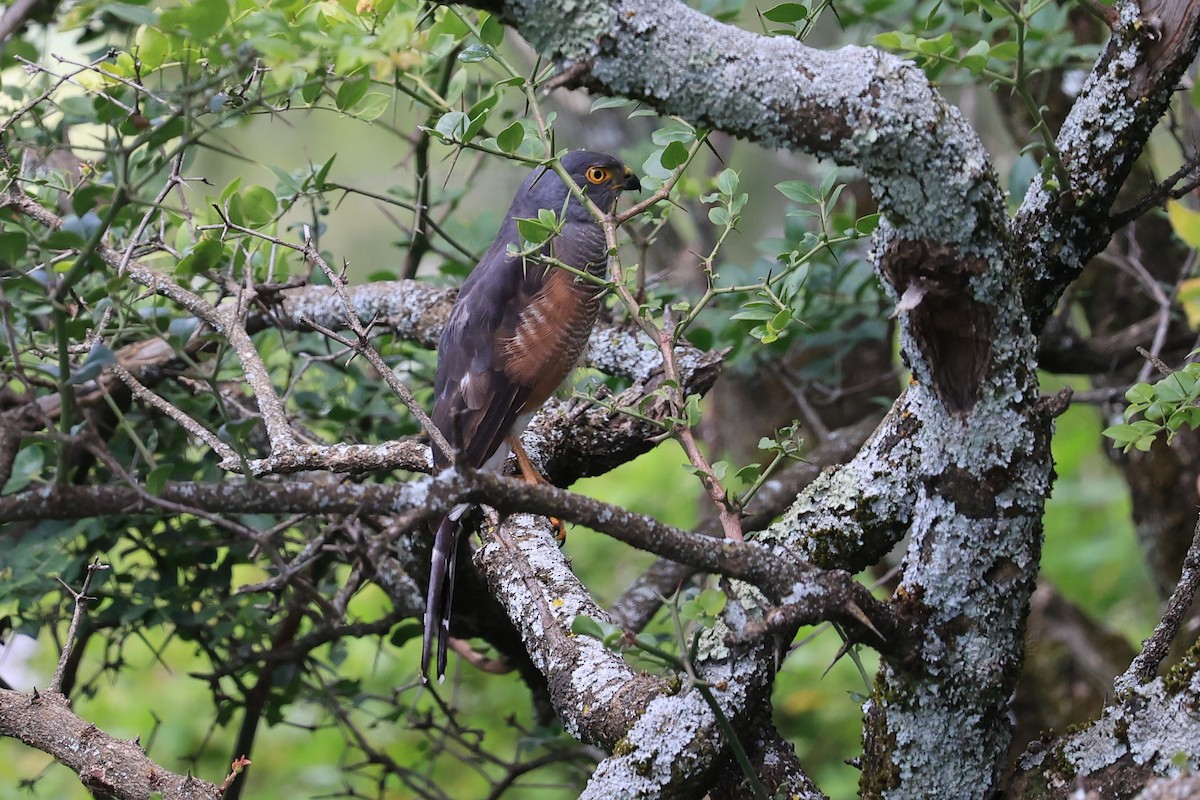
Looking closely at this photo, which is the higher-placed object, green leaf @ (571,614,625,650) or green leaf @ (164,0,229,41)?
green leaf @ (164,0,229,41)

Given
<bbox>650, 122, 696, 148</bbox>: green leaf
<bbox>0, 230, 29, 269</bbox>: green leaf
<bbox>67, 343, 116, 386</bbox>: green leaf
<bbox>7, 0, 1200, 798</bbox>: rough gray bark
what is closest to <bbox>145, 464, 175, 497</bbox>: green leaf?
<bbox>67, 343, 116, 386</bbox>: green leaf

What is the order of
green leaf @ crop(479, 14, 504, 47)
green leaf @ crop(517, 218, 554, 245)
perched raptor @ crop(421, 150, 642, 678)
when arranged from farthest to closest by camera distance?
perched raptor @ crop(421, 150, 642, 678)
green leaf @ crop(479, 14, 504, 47)
green leaf @ crop(517, 218, 554, 245)

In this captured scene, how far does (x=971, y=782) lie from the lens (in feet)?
6.30

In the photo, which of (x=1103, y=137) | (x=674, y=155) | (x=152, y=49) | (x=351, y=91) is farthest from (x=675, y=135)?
(x=152, y=49)

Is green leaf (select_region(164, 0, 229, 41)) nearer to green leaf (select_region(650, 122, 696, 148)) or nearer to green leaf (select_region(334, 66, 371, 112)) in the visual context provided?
green leaf (select_region(334, 66, 371, 112))

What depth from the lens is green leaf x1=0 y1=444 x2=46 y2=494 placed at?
2.89m

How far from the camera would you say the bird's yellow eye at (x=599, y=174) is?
3.91 meters

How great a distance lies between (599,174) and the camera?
392 cm

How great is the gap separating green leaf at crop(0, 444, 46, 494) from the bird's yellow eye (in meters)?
2.07

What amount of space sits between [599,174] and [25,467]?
215 cm

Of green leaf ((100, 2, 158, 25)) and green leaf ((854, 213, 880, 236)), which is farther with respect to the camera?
green leaf ((854, 213, 880, 236))

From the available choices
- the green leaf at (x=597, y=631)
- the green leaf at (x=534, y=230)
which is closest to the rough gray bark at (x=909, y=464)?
the green leaf at (x=597, y=631)

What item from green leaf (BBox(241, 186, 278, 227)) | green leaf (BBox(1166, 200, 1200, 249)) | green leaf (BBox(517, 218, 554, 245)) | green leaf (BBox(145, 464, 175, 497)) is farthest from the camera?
green leaf (BBox(241, 186, 278, 227))

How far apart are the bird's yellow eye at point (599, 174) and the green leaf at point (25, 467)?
207 cm
